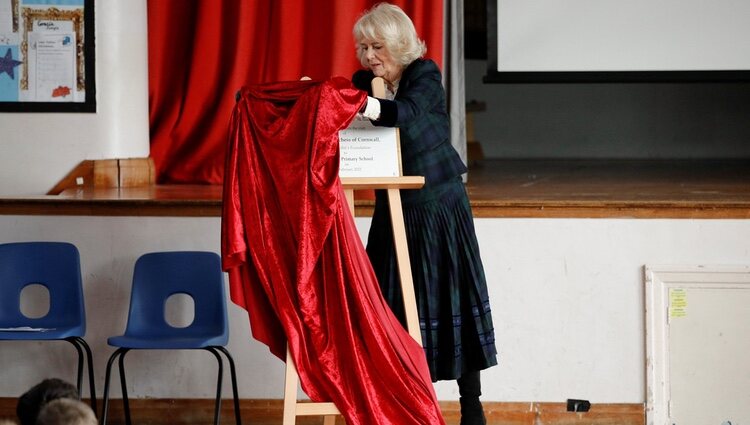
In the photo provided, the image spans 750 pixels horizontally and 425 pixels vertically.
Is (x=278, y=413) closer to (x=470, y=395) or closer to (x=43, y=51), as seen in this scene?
(x=470, y=395)

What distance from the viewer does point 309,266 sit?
2740 mm

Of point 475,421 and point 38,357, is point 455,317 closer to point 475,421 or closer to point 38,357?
point 475,421

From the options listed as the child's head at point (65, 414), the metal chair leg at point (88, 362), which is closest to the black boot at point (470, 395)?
the metal chair leg at point (88, 362)

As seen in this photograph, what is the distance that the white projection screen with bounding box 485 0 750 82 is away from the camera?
502 centimetres

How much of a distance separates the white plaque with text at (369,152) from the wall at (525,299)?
0.90 m

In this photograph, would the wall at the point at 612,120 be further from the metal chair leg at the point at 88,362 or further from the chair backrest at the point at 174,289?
the metal chair leg at the point at 88,362

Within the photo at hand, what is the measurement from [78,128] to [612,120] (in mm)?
5755

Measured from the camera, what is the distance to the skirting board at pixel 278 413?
3.73 metres

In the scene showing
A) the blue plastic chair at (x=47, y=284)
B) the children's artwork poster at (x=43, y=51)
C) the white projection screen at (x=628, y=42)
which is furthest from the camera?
the white projection screen at (x=628, y=42)

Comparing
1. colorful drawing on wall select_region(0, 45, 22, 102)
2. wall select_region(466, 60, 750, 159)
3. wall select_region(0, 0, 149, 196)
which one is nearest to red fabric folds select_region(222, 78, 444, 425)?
wall select_region(0, 0, 149, 196)

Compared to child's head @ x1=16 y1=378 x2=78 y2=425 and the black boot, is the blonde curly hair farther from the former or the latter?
child's head @ x1=16 y1=378 x2=78 y2=425

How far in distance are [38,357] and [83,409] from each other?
209cm

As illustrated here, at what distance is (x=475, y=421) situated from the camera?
3.11m

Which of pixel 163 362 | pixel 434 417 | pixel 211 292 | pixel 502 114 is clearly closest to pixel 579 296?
pixel 434 417
